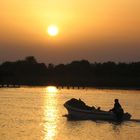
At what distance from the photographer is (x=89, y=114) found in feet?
162

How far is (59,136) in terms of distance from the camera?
39156mm

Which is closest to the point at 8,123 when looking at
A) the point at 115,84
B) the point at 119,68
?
the point at 115,84

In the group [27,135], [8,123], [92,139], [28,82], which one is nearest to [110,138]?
[92,139]

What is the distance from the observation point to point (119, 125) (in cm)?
4631

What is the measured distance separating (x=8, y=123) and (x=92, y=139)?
9846 mm

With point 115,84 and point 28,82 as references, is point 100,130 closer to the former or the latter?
point 115,84

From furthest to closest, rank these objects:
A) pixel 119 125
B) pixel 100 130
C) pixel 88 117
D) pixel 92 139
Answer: pixel 88 117, pixel 119 125, pixel 100 130, pixel 92 139

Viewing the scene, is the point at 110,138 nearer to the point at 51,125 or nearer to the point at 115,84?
the point at 51,125

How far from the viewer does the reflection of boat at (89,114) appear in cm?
4847

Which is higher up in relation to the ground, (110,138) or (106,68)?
(106,68)

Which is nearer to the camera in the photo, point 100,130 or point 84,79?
point 100,130

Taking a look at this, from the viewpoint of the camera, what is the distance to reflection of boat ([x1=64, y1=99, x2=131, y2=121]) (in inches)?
1908

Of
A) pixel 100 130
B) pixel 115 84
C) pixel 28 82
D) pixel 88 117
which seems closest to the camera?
pixel 100 130

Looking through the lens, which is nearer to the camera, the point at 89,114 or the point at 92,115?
the point at 92,115
